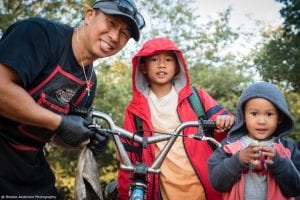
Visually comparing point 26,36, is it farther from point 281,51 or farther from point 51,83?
point 281,51

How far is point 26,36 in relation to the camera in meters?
2.68

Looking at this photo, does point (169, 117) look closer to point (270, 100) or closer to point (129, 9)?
point (270, 100)

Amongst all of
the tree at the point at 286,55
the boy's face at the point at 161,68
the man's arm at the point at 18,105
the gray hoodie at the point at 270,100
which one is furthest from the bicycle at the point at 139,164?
the tree at the point at 286,55

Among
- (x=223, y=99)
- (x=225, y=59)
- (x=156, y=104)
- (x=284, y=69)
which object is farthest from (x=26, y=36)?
(x=225, y=59)

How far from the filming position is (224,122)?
10.9ft

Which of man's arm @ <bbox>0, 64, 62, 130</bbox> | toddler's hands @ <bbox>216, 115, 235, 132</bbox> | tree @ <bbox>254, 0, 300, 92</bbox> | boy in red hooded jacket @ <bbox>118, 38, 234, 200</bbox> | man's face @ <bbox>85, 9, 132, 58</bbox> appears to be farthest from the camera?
tree @ <bbox>254, 0, 300, 92</bbox>

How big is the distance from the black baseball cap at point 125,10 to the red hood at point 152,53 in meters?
0.87

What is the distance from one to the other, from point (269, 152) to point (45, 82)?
63.5 inches

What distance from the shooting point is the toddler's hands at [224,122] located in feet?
10.8

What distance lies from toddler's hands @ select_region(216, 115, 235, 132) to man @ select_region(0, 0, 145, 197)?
3.03 feet

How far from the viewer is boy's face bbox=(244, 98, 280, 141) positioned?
10.5 ft

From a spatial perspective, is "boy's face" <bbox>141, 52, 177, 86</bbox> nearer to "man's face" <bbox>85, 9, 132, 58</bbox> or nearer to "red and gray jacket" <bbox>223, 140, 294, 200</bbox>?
"man's face" <bbox>85, 9, 132, 58</bbox>

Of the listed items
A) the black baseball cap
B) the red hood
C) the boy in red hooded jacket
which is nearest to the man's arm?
the black baseball cap

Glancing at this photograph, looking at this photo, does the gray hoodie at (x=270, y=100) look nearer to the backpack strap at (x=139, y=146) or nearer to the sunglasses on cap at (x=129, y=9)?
the backpack strap at (x=139, y=146)
